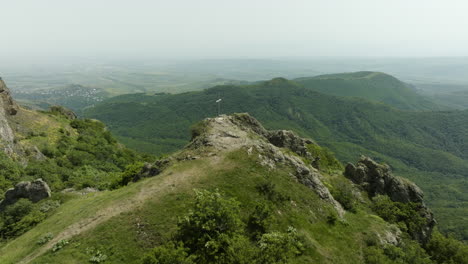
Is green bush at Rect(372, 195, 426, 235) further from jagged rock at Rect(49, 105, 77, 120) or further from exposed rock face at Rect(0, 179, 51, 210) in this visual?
jagged rock at Rect(49, 105, 77, 120)

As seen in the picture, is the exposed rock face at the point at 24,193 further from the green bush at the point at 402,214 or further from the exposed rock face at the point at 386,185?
the exposed rock face at the point at 386,185

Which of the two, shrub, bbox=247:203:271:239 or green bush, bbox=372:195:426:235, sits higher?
shrub, bbox=247:203:271:239

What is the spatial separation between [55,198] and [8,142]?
91.3 feet

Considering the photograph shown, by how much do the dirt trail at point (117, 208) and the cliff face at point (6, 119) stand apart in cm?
3751

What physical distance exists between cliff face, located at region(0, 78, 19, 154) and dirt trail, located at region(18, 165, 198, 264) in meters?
37.5

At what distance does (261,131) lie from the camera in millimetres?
50219

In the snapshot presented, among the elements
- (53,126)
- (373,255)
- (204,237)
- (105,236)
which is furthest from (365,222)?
(53,126)

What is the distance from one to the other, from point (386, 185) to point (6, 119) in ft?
269

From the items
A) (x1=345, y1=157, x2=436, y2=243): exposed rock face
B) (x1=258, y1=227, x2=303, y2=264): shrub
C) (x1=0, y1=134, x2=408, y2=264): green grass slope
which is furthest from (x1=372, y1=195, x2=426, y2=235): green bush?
(x1=258, y1=227, x2=303, y2=264): shrub

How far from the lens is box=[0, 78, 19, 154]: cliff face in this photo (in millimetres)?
43966

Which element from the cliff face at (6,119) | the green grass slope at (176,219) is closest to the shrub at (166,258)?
the green grass slope at (176,219)

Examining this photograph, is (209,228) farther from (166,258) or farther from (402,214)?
(402,214)

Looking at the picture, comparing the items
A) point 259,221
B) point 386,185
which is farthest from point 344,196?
point 259,221

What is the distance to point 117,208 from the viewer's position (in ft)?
69.4
